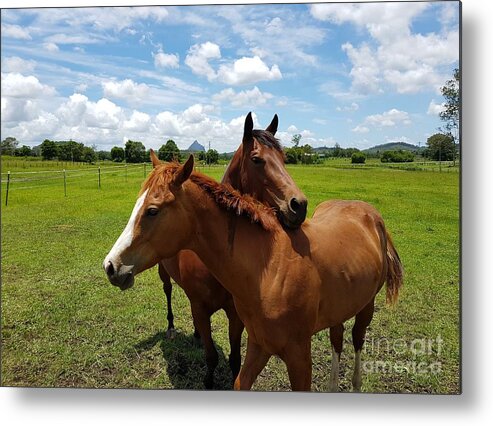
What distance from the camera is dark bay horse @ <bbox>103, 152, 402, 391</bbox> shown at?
164 cm

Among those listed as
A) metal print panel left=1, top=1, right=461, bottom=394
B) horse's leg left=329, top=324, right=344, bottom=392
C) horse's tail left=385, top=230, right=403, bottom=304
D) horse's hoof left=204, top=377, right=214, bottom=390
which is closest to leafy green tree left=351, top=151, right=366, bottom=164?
metal print panel left=1, top=1, right=461, bottom=394

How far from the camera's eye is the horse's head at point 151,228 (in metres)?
1.62

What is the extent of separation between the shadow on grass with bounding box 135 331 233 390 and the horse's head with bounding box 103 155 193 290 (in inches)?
49.8

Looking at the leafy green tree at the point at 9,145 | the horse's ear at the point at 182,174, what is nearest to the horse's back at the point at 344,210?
the horse's ear at the point at 182,174

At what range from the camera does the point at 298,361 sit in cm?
180

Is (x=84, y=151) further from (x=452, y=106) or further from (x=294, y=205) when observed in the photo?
(x=452, y=106)

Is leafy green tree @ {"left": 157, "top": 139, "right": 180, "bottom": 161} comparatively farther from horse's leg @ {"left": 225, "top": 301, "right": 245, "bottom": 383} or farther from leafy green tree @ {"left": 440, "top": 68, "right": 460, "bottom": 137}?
leafy green tree @ {"left": 440, "top": 68, "right": 460, "bottom": 137}

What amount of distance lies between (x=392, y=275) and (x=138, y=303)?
1.94m

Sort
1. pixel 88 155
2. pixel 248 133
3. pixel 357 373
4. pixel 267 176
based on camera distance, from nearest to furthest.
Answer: pixel 267 176 < pixel 248 133 < pixel 357 373 < pixel 88 155

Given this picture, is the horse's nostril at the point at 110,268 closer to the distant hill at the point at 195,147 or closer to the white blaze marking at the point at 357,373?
the distant hill at the point at 195,147

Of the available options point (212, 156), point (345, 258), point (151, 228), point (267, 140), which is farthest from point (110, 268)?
point (212, 156)

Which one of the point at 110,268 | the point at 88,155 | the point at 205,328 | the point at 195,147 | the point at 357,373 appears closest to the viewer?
the point at 110,268

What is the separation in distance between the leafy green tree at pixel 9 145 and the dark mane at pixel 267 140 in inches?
65.4

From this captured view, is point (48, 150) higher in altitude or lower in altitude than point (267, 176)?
higher
